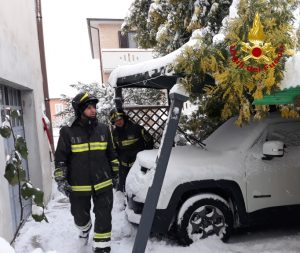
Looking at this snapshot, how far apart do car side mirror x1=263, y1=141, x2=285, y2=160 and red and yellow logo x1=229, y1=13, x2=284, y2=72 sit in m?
1.22

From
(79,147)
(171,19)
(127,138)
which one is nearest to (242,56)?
A: (79,147)

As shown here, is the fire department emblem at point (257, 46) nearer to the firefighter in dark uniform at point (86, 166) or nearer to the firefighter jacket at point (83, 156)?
the firefighter in dark uniform at point (86, 166)

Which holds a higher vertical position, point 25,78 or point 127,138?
point 25,78

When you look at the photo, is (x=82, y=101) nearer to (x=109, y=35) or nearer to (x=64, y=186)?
(x=64, y=186)

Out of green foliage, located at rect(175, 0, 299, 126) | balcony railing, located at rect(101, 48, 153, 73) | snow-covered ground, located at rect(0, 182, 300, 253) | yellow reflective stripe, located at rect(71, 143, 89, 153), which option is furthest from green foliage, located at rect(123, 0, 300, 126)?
balcony railing, located at rect(101, 48, 153, 73)

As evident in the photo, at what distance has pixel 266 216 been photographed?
15.6ft

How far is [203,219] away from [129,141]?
231 centimetres

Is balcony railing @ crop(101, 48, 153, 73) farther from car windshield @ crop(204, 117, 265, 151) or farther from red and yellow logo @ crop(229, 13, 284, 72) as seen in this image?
red and yellow logo @ crop(229, 13, 284, 72)

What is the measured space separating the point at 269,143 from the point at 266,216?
960 mm

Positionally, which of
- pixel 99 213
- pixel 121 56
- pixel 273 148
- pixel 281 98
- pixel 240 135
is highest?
pixel 121 56

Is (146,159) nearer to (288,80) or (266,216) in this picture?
(266,216)

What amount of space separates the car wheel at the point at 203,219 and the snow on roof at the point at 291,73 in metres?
1.74

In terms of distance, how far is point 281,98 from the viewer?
164 inches

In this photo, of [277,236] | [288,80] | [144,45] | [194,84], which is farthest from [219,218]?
[144,45]
